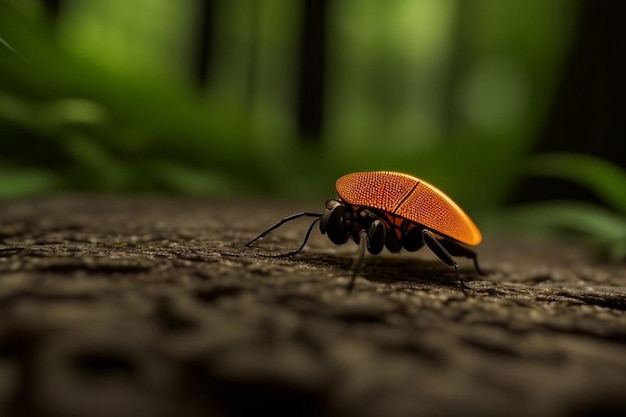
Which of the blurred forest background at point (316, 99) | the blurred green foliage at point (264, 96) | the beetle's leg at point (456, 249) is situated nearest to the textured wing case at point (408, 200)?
the beetle's leg at point (456, 249)

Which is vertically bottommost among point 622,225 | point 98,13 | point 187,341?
point 622,225

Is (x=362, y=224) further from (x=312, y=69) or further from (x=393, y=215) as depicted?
(x=312, y=69)

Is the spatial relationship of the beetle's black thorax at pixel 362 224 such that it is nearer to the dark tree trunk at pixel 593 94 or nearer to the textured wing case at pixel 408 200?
the textured wing case at pixel 408 200

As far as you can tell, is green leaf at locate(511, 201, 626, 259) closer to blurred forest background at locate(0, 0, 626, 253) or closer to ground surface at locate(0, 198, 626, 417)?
blurred forest background at locate(0, 0, 626, 253)

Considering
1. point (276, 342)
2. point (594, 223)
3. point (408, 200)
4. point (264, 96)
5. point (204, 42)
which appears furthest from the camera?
point (264, 96)

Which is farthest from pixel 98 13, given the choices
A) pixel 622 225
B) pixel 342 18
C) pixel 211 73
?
pixel 622 225

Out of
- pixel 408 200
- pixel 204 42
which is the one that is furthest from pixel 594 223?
pixel 204 42

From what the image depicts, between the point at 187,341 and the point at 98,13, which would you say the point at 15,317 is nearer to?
the point at 187,341

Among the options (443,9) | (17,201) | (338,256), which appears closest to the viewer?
(338,256)

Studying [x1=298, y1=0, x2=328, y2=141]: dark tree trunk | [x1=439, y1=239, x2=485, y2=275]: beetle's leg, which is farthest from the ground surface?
[x1=298, y1=0, x2=328, y2=141]: dark tree trunk
